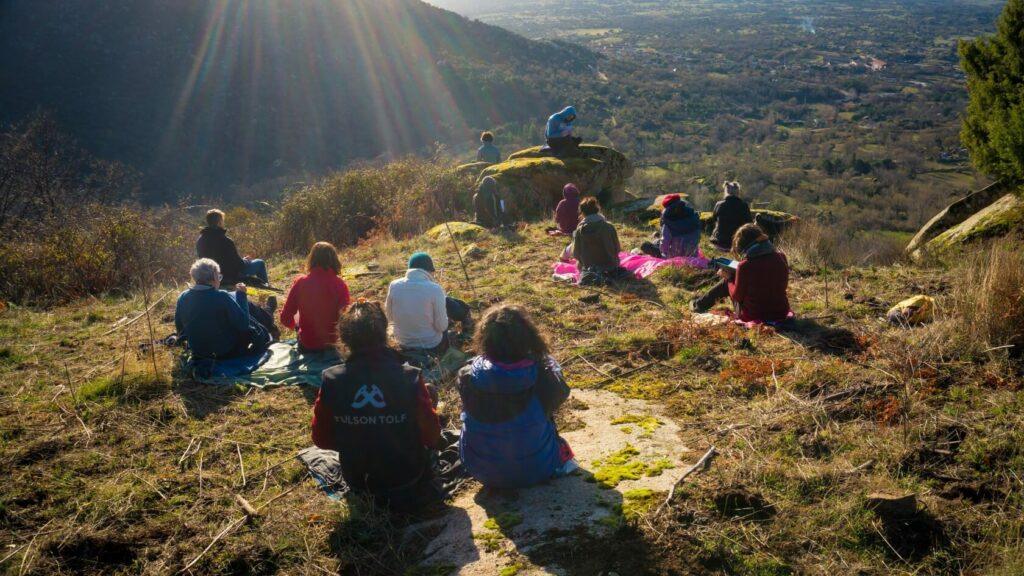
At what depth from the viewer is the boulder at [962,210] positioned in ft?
34.5

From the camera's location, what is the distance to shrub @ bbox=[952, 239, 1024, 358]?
4.39 metres

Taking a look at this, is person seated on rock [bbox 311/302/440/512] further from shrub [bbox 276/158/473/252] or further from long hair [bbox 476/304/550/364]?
shrub [bbox 276/158/473/252]

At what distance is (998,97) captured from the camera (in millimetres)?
10219

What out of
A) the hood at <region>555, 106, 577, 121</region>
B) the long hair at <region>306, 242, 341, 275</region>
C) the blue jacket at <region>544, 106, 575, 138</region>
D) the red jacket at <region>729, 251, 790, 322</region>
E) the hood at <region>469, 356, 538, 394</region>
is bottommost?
the red jacket at <region>729, 251, 790, 322</region>

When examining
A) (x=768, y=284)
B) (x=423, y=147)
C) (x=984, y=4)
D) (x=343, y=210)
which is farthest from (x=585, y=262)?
(x=984, y=4)

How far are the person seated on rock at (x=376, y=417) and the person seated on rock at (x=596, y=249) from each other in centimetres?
489

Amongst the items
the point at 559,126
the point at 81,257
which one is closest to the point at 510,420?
the point at 81,257

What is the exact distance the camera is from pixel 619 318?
273 inches

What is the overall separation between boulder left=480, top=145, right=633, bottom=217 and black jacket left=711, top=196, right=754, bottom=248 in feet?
14.1

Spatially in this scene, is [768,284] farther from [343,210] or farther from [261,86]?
[261,86]

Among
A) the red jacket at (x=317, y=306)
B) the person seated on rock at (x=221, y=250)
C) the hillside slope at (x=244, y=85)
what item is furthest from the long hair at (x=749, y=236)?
the hillside slope at (x=244, y=85)

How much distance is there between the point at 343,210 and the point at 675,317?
10.2 meters

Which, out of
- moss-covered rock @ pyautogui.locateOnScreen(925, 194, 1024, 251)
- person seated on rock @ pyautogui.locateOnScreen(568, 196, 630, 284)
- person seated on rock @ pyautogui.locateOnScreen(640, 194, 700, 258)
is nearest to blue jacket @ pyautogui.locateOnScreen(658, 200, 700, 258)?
person seated on rock @ pyautogui.locateOnScreen(640, 194, 700, 258)

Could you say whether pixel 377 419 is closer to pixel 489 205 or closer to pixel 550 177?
pixel 489 205
